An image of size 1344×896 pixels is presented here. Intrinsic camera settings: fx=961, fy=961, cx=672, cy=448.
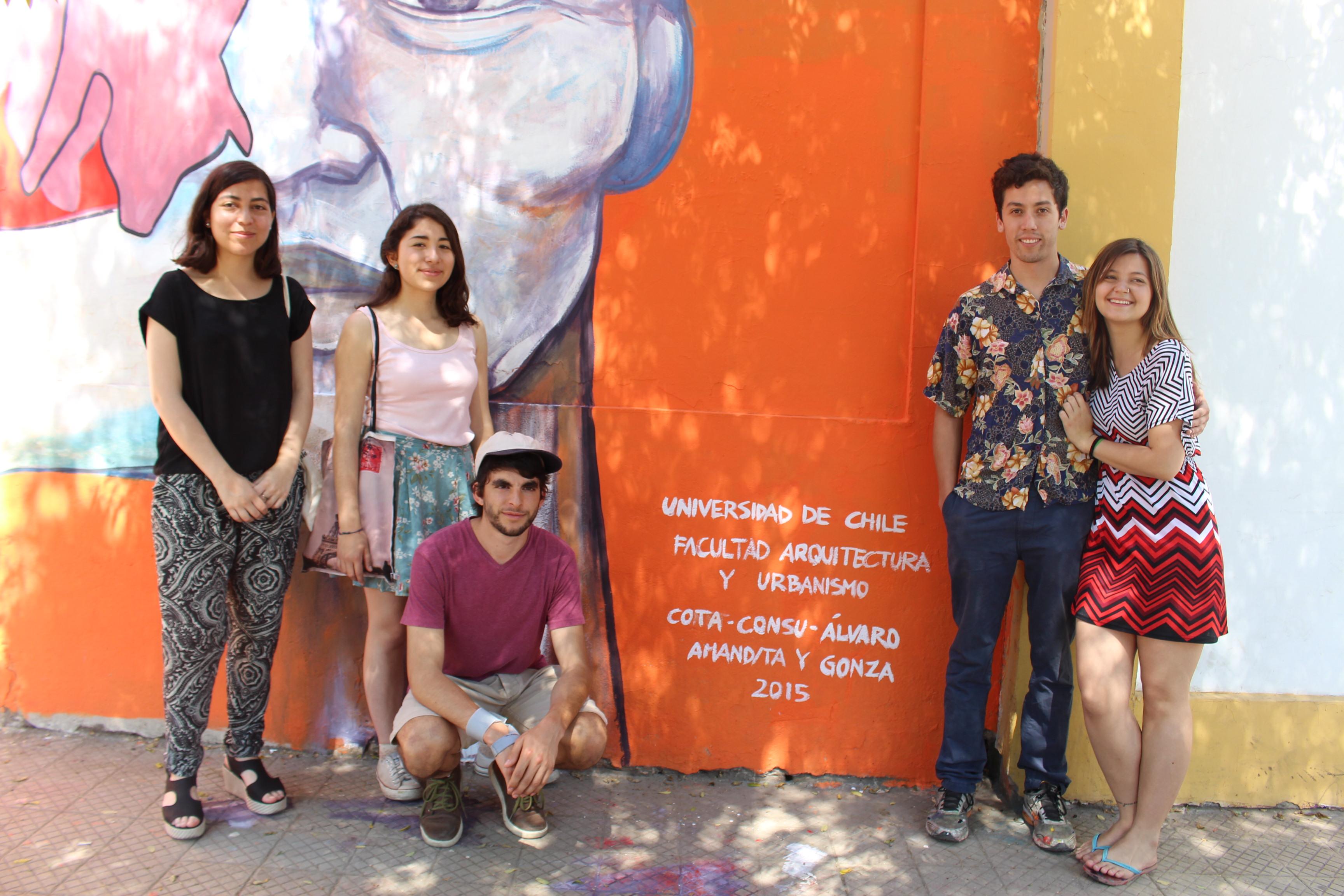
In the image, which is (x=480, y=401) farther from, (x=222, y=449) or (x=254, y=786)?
(x=254, y=786)

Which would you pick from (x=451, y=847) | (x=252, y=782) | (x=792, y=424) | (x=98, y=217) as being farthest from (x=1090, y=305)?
(x=98, y=217)

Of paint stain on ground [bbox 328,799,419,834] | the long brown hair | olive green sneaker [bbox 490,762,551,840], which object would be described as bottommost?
paint stain on ground [bbox 328,799,419,834]

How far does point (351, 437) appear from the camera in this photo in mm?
3145

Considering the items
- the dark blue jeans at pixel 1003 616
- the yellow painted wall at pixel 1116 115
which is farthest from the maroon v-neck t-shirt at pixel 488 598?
the yellow painted wall at pixel 1116 115

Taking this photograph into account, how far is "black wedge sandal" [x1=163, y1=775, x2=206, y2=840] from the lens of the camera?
302cm

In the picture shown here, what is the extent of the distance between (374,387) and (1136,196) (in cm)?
270

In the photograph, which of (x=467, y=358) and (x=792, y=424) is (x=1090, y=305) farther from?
(x=467, y=358)

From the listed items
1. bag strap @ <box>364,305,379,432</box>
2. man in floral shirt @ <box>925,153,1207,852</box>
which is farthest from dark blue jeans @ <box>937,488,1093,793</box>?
bag strap @ <box>364,305,379,432</box>

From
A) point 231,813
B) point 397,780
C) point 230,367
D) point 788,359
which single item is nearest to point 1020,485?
point 788,359

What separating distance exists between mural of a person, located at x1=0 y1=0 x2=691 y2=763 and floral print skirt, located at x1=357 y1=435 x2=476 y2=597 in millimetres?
477

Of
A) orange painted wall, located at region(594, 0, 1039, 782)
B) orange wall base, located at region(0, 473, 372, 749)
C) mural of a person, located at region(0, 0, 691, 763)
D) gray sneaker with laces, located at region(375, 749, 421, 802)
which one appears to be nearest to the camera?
gray sneaker with laces, located at region(375, 749, 421, 802)

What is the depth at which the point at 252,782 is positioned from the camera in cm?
322

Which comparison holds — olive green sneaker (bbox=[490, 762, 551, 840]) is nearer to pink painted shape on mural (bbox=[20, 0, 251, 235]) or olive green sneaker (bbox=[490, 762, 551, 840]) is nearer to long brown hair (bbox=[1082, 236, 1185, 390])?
long brown hair (bbox=[1082, 236, 1185, 390])

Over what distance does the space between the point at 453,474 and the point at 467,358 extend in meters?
0.40
